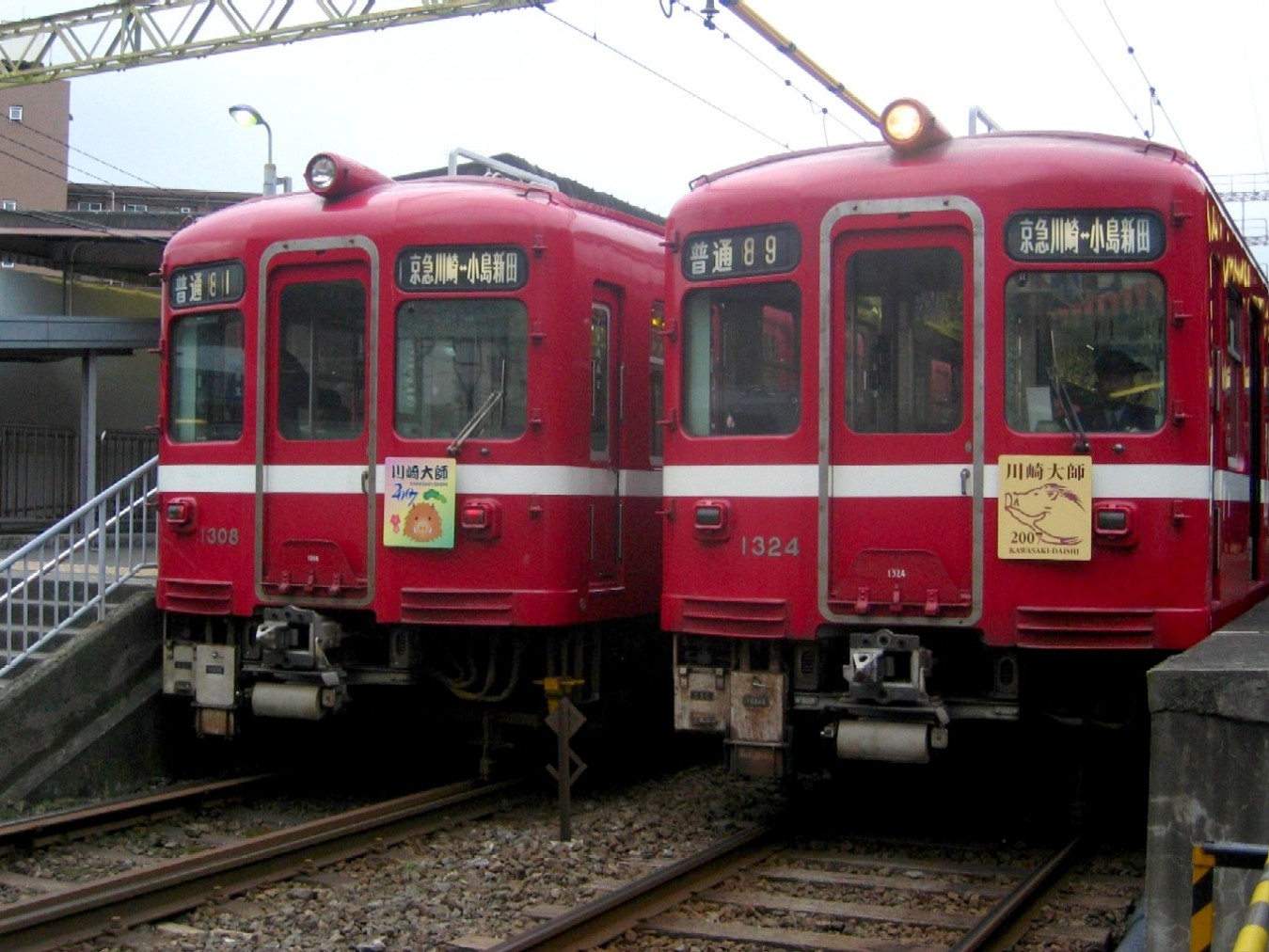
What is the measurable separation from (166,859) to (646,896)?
2.64 m

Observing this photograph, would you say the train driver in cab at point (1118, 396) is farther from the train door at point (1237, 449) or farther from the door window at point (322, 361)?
the door window at point (322, 361)

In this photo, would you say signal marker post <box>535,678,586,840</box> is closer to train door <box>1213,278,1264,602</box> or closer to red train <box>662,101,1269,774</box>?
red train <box>662,101,1269,774</box>

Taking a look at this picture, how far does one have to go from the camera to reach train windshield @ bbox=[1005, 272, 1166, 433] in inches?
279

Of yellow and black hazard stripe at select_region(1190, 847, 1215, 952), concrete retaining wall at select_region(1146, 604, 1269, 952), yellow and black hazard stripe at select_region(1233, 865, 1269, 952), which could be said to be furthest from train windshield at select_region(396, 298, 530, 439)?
yellow and black hazard stripe at select_region(1233, 865, 1269, 952)

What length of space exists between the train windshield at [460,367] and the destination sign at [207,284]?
45.8 inches

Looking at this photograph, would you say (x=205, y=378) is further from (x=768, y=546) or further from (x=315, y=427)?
(x=768, y=546)

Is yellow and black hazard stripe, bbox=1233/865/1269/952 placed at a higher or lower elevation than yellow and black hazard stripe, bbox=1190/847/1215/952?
higher

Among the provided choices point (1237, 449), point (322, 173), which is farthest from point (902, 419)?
point (322, 173)

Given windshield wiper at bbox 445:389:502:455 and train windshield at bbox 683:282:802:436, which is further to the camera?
windshield wiper at bbox 445:389:502:455

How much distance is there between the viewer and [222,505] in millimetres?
9094

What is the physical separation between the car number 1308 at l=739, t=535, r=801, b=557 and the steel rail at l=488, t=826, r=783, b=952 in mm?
1450

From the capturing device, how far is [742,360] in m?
7.85

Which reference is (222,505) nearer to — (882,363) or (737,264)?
(737,264)

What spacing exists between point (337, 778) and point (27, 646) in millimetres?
2311
